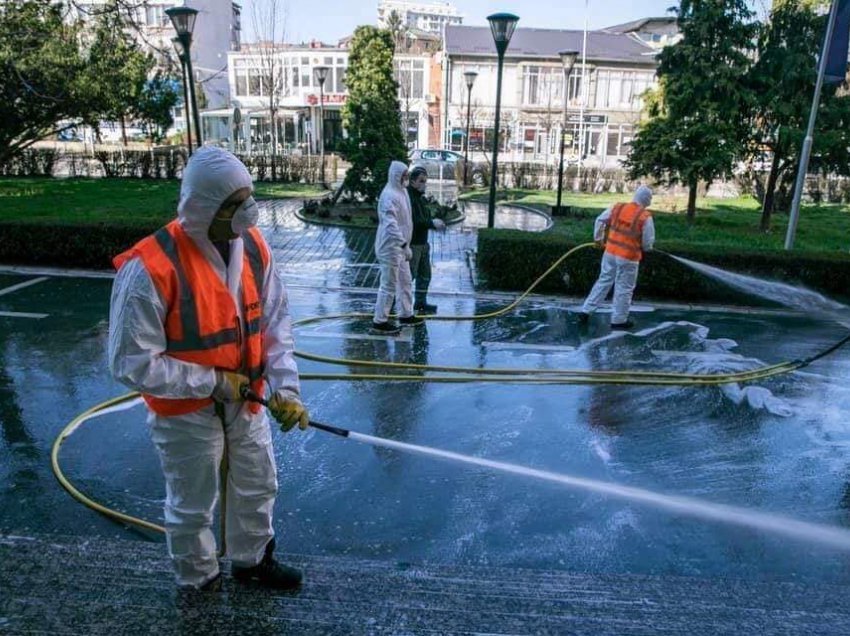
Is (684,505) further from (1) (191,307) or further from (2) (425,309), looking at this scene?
(2) (425,309)

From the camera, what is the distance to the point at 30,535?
11.6 feet

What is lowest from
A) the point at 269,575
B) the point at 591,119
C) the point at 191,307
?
the point at 269,575

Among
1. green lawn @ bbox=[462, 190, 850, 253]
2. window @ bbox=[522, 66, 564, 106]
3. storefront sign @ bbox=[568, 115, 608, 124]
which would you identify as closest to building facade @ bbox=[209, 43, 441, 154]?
window @ bbox=[522, 66, 564, 106]

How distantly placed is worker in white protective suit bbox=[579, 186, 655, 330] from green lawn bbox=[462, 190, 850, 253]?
2.09m

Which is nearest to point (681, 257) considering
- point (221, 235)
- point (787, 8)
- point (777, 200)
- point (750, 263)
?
point (750, 263)

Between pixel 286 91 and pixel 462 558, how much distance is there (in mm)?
46757

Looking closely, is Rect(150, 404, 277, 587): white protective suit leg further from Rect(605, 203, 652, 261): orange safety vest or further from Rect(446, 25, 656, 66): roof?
Rect(446, 25, 656, 66): roof

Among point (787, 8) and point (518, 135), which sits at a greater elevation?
point (787, 8)

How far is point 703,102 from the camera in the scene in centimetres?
1828

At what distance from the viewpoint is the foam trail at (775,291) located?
383 inches

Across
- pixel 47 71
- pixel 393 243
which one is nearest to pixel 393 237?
pixel 393 243

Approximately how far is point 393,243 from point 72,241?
5881 mm

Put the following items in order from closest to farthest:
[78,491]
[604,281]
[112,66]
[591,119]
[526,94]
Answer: [78,491]
[604,281]
[112,66]
[526,94]
[591,119]

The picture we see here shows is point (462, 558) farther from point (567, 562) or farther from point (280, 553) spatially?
point (280, 553)
